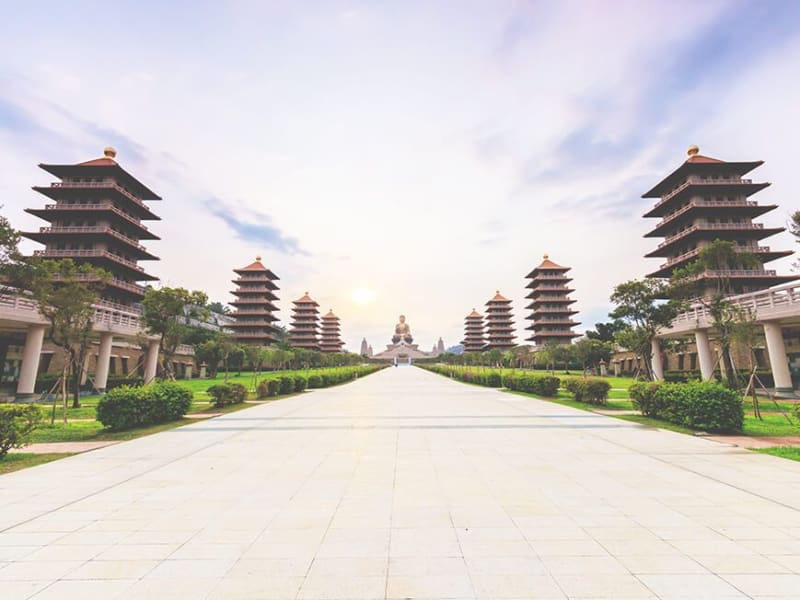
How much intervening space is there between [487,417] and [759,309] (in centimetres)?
1772

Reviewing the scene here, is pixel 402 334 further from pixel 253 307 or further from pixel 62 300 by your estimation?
pixel 62 300

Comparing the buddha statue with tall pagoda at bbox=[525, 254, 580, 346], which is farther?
the buddha statue

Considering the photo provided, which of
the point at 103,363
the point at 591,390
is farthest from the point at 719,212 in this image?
the point at 103,363

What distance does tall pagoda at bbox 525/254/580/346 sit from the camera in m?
72.4

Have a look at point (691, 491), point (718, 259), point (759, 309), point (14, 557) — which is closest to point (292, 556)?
point (14, 557)

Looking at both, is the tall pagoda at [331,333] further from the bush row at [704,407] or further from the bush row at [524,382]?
the bush row at [704,407]

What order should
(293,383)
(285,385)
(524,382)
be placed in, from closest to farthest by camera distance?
(285,385) → (524,382) → (293,383)

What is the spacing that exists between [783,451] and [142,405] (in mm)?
14910

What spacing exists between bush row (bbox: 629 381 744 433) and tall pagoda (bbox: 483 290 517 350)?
87498mm

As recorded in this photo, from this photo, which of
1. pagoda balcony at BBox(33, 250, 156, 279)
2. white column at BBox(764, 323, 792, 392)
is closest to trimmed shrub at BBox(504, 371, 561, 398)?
white column at BBox(764, 323, 792, 392)

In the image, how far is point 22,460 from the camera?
7406 millimetres

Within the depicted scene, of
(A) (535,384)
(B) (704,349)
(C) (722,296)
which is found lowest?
(A) (535,384)

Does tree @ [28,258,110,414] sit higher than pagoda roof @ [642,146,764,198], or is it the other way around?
pagoda roof @ [642,146,764,198]

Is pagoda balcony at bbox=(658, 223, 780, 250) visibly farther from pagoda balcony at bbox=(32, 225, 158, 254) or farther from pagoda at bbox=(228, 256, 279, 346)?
pagoda at bbox=(228, 256, 279, 346)
